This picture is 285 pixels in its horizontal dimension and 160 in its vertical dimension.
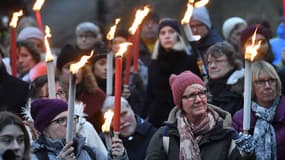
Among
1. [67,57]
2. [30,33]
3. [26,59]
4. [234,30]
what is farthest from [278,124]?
[30,33]

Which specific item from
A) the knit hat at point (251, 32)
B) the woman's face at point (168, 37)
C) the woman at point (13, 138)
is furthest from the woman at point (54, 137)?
the woman's face at point (168, 37)

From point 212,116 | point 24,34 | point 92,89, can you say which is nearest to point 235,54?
point 92,89

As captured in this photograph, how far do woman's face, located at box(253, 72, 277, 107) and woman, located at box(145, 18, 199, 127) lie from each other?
1910mm

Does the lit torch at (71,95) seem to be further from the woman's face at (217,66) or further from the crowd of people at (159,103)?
the woman's face at (217,66)

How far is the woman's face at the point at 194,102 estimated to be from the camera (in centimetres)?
800

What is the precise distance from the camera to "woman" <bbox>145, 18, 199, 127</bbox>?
1054 centimetres

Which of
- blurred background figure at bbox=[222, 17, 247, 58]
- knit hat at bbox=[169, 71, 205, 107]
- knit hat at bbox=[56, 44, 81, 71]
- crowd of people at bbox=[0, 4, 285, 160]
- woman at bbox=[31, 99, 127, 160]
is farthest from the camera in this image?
blurred background figure at bbox=[222, 17, 247, 58]

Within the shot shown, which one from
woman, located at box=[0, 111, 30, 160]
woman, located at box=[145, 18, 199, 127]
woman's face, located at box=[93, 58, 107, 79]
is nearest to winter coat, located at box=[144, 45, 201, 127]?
woman, located at box=[145, 18, 199, 127]

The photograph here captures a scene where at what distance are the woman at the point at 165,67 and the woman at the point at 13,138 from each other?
397 cm

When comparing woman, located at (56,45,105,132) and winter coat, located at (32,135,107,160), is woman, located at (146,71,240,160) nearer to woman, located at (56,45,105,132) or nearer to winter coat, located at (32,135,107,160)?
winter coat, located at (32,135,107,160)

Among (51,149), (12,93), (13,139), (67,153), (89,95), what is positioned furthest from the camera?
(89,95)

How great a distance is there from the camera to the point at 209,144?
7859 millimetres

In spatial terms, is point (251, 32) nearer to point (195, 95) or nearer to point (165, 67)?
point (165, 67)

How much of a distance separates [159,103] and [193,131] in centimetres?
265
